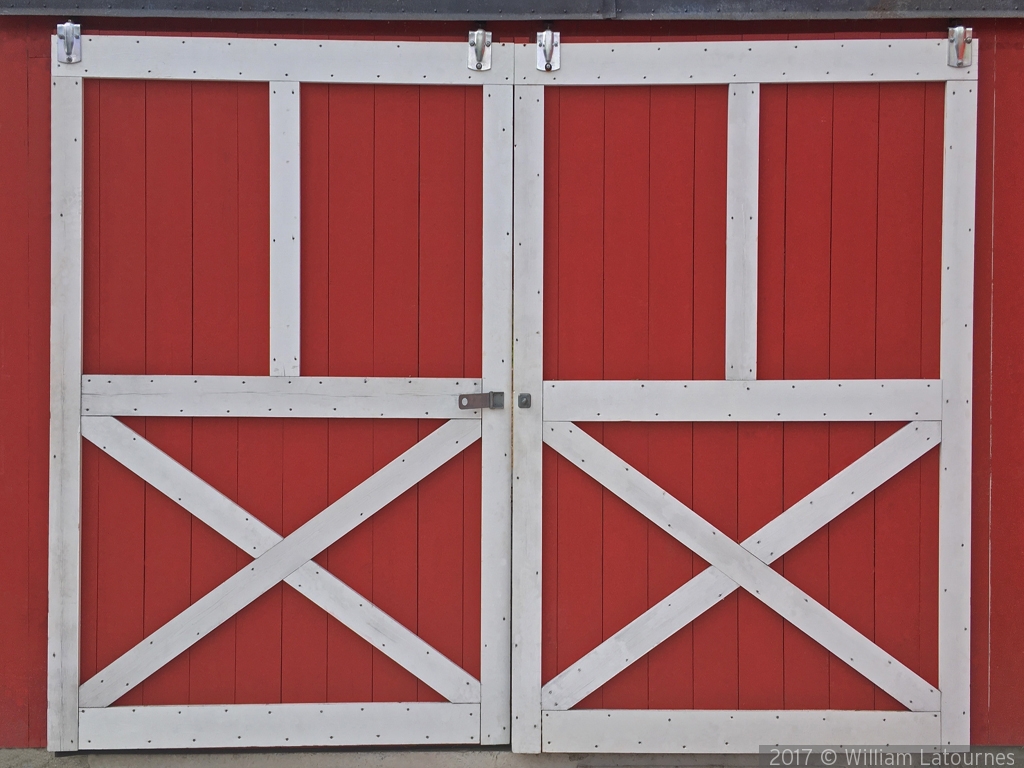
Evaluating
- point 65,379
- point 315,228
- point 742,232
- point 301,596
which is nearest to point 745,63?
point 742,232

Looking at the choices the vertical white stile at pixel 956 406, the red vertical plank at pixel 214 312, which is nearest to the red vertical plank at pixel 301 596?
the red vertical plank at pixel 214 312

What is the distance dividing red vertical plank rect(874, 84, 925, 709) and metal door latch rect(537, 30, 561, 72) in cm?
128

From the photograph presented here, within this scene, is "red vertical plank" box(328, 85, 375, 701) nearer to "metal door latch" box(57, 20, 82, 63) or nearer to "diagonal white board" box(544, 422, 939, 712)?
"diagonal white board" box(544, 422, 939, 712)

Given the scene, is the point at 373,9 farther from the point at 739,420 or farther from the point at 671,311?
the point at 739,420

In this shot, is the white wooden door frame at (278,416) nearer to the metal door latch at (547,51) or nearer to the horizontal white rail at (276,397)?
the horizontal white rail at (276,397)

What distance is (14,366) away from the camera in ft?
10.3

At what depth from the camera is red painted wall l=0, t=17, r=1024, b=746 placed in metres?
3.12

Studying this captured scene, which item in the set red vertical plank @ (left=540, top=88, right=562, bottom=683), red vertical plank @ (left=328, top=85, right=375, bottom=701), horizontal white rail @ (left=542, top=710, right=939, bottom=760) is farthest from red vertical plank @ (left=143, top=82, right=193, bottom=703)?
horizontal white rail @ (left=542, top=710, right=939, bottom=760)

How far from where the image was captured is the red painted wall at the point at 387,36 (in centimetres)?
312

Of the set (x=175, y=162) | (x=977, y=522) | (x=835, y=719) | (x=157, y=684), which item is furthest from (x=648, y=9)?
(x=157, y=684)

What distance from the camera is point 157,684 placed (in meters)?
3.14

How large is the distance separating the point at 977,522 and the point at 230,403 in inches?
117

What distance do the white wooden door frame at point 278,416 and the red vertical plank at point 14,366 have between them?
16 cm

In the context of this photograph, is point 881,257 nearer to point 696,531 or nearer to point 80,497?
point 696,531
